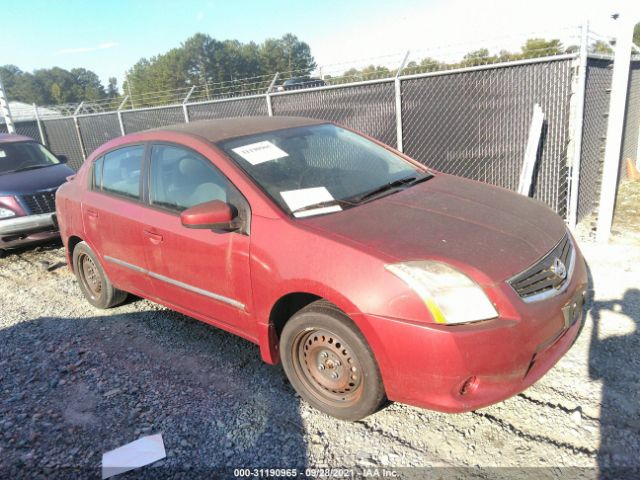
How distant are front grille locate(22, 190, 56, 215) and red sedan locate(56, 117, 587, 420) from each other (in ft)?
10.2

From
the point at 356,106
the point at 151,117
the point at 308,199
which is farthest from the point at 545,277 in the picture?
the point at 151,117

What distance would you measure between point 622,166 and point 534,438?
703 centimetres

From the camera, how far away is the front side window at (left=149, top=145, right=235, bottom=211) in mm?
3201

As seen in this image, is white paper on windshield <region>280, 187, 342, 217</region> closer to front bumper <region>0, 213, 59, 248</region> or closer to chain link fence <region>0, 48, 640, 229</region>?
chain link fence <region>0, 48, 640, 229</region>

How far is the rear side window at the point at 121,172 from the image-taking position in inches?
151

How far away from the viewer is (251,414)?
2936mm

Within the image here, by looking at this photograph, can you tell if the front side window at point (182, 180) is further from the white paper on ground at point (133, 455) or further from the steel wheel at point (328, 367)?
the white paper on ground at point (133, 455)

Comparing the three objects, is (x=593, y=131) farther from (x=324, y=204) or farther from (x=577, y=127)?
(x=324, y=204)

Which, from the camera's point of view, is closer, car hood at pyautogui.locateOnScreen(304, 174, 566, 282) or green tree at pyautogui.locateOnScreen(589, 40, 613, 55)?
car hood at pyautogui.locateOnScreen(304, 174, 566, 282)

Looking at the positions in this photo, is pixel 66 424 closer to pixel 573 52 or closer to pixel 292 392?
pixel 292 392

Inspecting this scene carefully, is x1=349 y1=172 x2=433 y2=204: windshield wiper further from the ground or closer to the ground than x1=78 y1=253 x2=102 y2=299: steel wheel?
further from the ground

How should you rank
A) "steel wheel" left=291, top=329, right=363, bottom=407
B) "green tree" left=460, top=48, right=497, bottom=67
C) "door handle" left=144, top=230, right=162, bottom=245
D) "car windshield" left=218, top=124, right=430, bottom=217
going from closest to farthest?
"steel wheel" left=291, top=329, right=363, bottom=407 → "car windshield" left=218, top=124, right=430, bottom=217 → "door handle" left=144, top=230, right=162, bottom=245 → "green tree" left=460, top=48, right=497, bottom=67

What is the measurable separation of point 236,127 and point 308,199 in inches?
43.5

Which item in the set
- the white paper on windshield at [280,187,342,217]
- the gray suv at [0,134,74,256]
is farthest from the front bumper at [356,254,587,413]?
the gray suv at [0,134,74,256]
